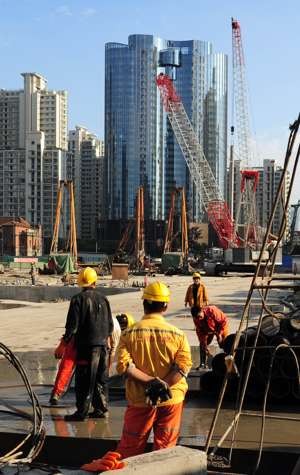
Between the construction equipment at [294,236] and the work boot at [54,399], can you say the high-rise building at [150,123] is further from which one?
the work boot at [54,399]

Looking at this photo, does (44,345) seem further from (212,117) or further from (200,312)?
(212,117)

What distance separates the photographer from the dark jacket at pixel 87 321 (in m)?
6.20

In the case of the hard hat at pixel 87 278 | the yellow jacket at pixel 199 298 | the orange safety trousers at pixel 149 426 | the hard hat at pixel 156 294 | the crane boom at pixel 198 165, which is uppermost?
the crane boom at pixel 198 165

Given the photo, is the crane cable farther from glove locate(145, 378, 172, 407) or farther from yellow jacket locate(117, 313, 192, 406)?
glove locate(145, 378, 172, 407)

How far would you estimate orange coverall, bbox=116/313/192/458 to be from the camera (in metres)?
4.21

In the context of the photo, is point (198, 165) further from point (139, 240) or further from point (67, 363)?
point (67, 363)

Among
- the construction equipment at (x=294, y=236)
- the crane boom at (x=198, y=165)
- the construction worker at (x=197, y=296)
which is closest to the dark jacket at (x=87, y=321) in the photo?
the construction worker at (x=197, y=296)

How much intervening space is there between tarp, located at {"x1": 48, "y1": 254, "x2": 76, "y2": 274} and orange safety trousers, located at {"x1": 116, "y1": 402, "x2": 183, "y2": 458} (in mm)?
48519

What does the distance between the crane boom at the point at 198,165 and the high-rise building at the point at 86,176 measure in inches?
3106

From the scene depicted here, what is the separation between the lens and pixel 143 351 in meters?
4.24

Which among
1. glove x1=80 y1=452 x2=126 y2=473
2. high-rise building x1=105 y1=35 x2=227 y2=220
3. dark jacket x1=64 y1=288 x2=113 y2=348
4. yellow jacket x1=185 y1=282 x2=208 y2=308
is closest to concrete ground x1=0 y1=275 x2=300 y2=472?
dark jacket x1=64 y1=288 x2=113 y2=348

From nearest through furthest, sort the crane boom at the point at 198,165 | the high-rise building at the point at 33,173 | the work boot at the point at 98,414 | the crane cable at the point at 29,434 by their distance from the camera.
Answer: the crane cable at the point at 29,434 < the work boot at the point at 98,414 < the crane boom at the point at 198,165 < the high-rise building at the point at 33,173

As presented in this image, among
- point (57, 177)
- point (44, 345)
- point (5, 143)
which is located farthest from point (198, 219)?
point (44, 345)

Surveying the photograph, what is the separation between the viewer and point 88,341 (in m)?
6.20
